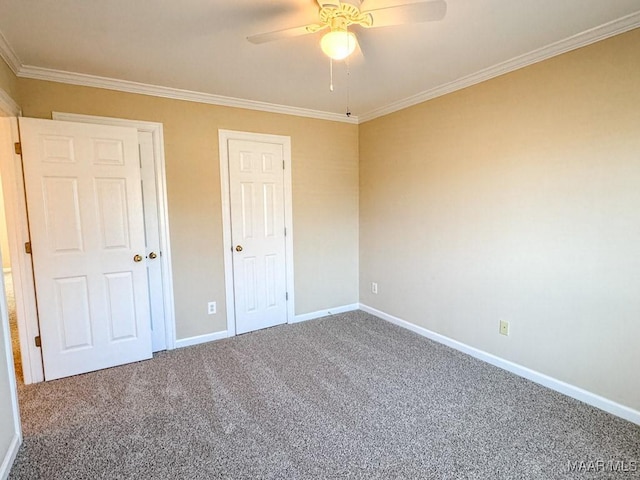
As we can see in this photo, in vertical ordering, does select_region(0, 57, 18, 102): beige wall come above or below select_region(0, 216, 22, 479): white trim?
above

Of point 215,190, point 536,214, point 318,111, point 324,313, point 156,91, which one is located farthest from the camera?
point 324,313

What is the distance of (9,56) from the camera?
2.24 m

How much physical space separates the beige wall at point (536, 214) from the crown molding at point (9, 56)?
313 cm

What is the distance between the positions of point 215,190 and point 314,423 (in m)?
2.26

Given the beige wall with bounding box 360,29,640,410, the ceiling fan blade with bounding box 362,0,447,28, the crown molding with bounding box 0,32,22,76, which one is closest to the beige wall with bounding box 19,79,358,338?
the crown molding with bounding box 0,32,22,76

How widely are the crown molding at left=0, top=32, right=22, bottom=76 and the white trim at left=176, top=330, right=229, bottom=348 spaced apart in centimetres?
248

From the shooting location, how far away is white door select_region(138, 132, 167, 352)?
9.75 feet

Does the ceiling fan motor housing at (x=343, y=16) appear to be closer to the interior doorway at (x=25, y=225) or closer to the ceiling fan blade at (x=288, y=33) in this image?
the ceiling fan blade at (x=288, y=33)

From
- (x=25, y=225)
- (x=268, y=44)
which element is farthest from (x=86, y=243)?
(x=268, y=44)

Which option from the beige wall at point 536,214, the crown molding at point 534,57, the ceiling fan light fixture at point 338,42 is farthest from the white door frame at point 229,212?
the ceiling fan light fixture at point 338,42

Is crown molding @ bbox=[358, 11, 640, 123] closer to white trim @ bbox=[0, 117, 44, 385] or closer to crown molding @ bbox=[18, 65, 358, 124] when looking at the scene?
crown molding @ bbox=[18, 65, 358, 124]

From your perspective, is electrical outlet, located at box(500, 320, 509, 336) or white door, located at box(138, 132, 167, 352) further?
white door, located at box(138, 132, 167, 352)

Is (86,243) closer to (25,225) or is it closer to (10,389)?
(25,225)

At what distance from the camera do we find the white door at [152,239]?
2.97 metres
